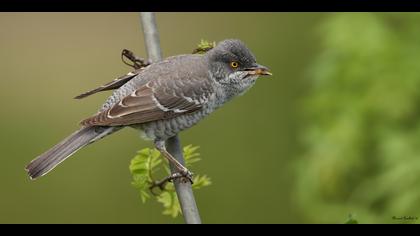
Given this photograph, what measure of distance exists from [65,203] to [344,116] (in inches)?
140

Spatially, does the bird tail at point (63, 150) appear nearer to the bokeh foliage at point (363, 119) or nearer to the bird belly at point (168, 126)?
the bird belly at point (168, 126)

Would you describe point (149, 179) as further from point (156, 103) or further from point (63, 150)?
point (156, 103)

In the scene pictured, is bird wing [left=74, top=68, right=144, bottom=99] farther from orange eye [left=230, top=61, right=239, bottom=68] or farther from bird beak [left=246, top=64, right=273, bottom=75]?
bird beak [left=246, top=64, right=273, bottom=75]

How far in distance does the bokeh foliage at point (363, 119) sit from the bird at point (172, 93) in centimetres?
75

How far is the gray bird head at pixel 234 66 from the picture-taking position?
3250 mm

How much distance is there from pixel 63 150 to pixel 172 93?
58 centimetres

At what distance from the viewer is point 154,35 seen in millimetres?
2885

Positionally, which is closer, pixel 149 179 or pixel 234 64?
pixel 149 179

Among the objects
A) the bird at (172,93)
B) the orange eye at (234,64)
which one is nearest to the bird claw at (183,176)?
the bird at (172,93)

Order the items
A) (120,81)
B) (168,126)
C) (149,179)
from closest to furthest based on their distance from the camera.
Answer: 1. (149,179)
2. (168,126)
3. (120,81)

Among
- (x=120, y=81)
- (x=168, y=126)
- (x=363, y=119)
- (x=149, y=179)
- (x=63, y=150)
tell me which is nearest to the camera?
(x=149, y=179)

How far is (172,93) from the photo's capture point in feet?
11.1

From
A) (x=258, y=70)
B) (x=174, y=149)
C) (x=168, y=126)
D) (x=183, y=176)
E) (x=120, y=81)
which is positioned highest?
(x=120, y=81)

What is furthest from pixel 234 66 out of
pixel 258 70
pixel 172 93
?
pixel 172 93
